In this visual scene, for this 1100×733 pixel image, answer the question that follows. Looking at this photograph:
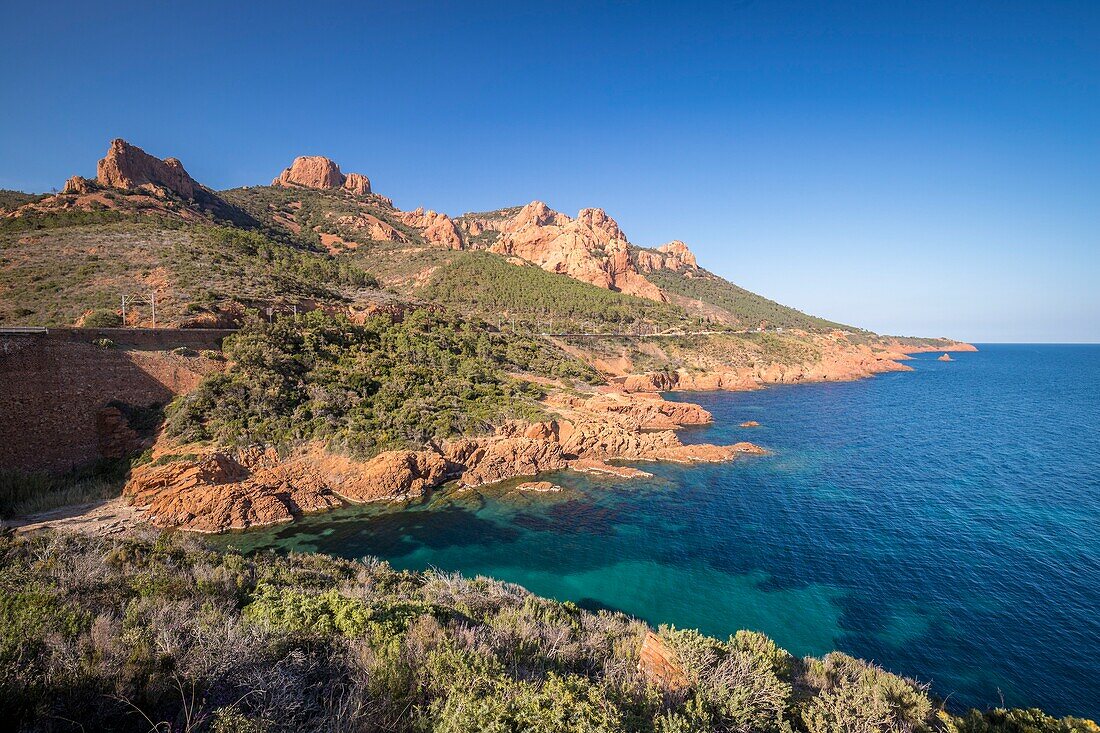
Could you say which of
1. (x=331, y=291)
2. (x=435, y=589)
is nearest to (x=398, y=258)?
(x=331, y=291)

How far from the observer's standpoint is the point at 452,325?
46438mm

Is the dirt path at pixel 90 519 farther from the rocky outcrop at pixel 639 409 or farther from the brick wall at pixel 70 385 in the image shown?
the rocky outcrop at pixel 639 409

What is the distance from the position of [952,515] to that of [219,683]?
34.0m

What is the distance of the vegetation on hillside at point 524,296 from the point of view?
75.9m

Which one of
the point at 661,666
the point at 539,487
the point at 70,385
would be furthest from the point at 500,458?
the point at 70,385

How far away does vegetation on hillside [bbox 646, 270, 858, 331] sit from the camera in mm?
130525

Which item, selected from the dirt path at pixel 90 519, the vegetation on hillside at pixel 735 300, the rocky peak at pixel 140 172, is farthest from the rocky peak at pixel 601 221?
the dirt path at pixel 90 519

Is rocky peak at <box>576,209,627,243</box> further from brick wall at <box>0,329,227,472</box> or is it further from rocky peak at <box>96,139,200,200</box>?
brick wall at <box>0,329,227,472</box>

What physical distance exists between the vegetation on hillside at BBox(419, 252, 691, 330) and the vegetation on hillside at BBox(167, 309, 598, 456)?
1261 inches

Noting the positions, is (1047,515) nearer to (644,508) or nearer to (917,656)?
(917,656)

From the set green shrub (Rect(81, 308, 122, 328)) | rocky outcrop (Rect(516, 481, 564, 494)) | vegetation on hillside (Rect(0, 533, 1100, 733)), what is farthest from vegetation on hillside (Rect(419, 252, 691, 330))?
vegetation on hillside (Rect(0, 533, 1100, 733))

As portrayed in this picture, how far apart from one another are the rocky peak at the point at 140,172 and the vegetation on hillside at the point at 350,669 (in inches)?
3004

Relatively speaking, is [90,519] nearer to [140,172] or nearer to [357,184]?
[140,172]

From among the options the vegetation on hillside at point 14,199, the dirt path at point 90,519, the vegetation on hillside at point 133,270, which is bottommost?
the dirt path at point 90,519
